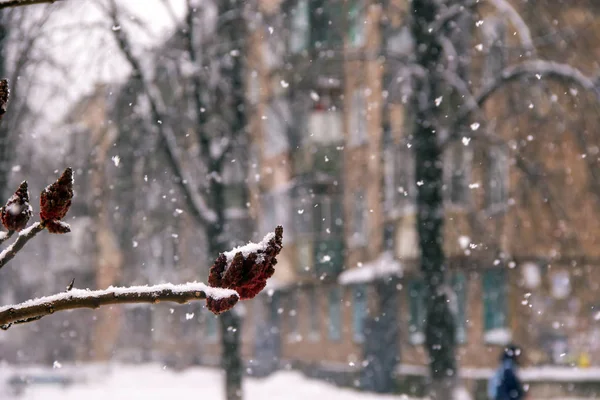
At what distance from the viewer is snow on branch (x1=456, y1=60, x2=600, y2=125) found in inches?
468

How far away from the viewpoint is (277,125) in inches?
631

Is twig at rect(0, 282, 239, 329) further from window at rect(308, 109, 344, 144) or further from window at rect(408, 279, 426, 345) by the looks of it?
window at rect(308, 109, 344, 144)

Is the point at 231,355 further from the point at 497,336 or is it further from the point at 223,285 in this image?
the point at 497,336

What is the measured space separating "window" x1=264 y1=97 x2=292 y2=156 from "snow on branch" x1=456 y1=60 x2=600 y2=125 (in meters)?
2.38

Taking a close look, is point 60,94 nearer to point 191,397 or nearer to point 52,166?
point 52,166

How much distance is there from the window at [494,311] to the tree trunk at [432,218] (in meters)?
12.2

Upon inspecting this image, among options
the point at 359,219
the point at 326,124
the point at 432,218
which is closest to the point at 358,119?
the point at 326,124

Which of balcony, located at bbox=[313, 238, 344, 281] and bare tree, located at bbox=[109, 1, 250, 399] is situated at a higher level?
balcony, located at bbox=[313, 238, 344, 281]

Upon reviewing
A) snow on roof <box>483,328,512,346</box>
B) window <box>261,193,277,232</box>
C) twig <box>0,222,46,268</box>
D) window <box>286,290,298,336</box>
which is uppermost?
window <box>261,193,277,232</box>

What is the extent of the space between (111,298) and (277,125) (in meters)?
13.9

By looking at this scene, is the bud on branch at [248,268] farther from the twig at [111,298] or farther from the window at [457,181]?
the window at [457,181]

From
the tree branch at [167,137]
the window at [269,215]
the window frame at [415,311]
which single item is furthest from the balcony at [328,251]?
the tree branch at [167,137]

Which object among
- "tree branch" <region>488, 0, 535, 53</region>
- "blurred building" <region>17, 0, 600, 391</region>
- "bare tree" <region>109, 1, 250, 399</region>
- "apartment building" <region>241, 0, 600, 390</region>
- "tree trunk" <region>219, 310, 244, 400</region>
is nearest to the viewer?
"tree branch" <region>488, 0, 535, 53</region>

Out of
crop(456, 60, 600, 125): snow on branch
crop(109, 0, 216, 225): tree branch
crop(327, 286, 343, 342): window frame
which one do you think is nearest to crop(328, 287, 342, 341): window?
crop(327, 286, 343, 342): window frame
